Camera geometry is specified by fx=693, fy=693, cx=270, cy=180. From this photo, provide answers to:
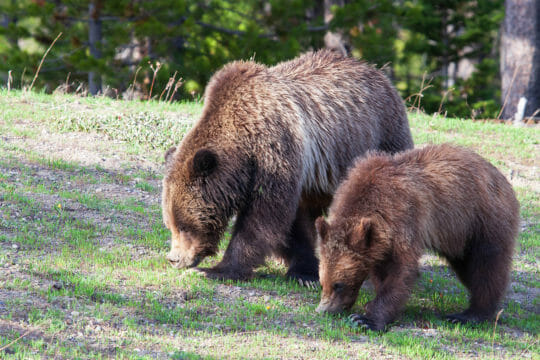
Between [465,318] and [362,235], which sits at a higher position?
[362,235]

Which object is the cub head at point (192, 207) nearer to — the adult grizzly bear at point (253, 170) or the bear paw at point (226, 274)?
the adult grizzly bear at point (253, 170)

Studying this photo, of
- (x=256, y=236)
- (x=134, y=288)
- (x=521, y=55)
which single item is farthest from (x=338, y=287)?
(x=521, y=55)

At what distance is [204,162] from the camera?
6.70 metres

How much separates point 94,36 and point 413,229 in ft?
48.6

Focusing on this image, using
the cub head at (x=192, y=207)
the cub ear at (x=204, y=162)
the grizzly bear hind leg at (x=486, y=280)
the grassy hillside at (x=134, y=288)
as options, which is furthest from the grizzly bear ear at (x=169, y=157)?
the grizzly bear hind leg at (x=486, y=280)

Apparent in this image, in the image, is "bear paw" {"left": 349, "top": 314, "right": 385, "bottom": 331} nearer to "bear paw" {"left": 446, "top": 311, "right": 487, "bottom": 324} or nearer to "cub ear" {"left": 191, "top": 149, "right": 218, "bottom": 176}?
"bear paw" {"left": 446, "top": 311, "right": 487, "bottom": 324}

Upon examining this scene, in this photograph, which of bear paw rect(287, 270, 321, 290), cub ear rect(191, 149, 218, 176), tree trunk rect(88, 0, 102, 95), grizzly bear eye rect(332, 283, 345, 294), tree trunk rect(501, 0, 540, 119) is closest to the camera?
grizzly bear eye rect(332, 283, 345, 294)

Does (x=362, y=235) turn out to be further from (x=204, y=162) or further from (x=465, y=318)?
(x=204, y=162)

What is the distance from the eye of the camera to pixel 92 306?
5.79m

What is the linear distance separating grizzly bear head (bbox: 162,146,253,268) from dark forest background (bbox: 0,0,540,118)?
400 inches

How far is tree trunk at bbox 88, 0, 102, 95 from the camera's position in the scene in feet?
60.4

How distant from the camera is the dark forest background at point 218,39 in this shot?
17875mm

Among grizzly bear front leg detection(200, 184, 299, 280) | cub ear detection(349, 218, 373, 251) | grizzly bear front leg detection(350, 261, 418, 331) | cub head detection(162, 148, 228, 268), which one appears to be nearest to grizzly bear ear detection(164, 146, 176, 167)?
cub head detection(162, 148, 228, 268)

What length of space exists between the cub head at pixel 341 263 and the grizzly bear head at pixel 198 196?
1106 millimetres
